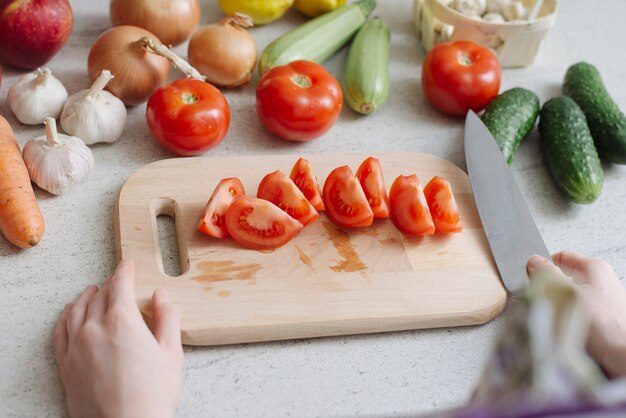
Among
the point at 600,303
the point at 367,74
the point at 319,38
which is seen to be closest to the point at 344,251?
the point at 600,303

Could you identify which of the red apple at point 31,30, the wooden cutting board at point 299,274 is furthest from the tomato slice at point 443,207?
the red apple at point 31,30

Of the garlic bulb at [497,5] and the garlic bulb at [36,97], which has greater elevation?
the garlic bulb at [497,5]

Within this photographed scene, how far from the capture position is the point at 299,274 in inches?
45.0

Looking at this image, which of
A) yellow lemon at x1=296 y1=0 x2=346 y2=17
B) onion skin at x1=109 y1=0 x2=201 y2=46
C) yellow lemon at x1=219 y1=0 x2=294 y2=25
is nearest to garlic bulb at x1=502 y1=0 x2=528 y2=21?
yellow lemon at x1=296 y1=0 x2=346 y2=17

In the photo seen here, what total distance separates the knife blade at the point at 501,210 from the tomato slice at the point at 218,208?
18.1 inches

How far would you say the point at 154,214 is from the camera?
48.5 inches

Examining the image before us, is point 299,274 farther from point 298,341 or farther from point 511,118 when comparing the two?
point 511,118

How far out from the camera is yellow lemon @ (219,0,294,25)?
176 cm

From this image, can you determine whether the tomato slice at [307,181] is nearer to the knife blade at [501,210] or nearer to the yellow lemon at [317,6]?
the knife blade at [501,210]

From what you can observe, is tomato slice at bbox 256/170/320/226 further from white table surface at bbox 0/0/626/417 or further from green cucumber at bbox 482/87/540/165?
green cucumber at bbox 482/87/540/165

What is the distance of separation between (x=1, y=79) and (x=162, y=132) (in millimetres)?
442

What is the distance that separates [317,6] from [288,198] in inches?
32.1

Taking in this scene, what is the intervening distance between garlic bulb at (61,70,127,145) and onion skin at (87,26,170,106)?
7 centimetres

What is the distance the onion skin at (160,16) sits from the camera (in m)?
1.60
